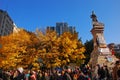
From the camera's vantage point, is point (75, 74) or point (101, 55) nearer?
point (75, 74)

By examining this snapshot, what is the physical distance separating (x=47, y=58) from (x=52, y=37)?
186 inches

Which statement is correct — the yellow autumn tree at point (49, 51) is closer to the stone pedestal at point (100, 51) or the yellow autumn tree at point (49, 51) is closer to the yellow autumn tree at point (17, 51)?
the yellow autumn tree at point (17, 51)

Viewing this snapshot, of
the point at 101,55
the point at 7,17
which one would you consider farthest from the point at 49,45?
the point at 7,17

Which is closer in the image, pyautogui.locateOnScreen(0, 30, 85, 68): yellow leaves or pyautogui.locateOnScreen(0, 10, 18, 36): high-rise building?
pyautogui.locateOnScreen(0, 30, 85, 68): yellow leaves

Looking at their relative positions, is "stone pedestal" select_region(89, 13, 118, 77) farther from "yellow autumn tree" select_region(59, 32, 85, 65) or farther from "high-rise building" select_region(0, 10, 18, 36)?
"high-rise building" select_region(0, 10, 18, 36)

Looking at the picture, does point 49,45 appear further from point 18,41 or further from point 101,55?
point 101,55

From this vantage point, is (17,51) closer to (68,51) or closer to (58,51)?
(58,51)

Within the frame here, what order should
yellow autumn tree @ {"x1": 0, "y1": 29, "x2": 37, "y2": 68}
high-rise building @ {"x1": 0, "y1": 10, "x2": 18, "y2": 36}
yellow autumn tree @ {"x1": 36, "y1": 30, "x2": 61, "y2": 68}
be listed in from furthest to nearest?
high-rise building @ {"x1": 0, "y1": 10, "x2": 18, "y2": 36} < yellow autumn tree @ {"x1": 36, "y1": 30, "x2": 61, "y2": 68} < yellow autumn tree @ {"x1": 0, "y1": 29, "x2": 37, "y2": 68}

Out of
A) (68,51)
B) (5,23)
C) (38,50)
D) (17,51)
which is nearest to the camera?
(17,51)

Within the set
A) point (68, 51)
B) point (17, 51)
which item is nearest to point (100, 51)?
point (68, 51)

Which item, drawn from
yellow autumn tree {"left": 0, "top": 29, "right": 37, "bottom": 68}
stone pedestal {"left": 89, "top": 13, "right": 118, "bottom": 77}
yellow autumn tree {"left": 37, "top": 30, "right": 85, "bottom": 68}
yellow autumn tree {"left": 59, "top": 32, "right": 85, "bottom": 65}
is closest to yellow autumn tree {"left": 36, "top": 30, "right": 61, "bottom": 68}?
yellow autumn tree {"left": 37, "top": 30, "right": 85, "bottom": 68}

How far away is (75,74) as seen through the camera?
15258mm

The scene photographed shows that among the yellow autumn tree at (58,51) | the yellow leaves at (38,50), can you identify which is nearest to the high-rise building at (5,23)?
the yellow leaves at (38,50)

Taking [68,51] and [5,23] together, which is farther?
[5,23]
